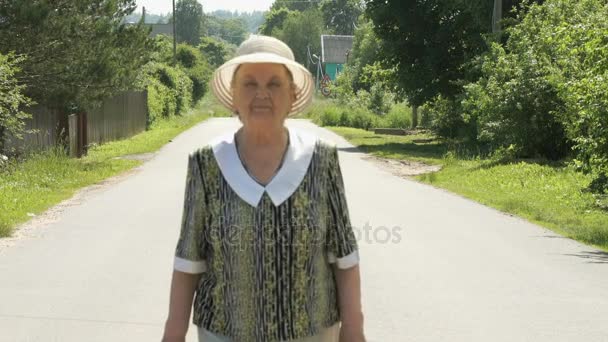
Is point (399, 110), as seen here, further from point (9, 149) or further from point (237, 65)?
point (237, 65)

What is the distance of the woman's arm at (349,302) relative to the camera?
3.16m

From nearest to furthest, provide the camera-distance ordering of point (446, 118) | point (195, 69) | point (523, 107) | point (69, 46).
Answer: point (69, 46)
point (523, 107)
point (446, 118)
point (195, 69)

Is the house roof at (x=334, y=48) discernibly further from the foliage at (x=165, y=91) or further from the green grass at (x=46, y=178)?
the green grass at (x=46, y=178)

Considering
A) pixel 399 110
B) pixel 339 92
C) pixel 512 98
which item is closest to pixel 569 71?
pixel 512 98

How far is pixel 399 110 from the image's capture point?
54.8 meters

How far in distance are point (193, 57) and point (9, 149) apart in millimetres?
58729

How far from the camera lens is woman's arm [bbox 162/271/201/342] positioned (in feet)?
10.4

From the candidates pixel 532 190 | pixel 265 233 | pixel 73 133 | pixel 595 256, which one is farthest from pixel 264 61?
pixel 73 133

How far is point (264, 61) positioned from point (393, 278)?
6.80m

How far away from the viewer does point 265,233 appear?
3.00 m

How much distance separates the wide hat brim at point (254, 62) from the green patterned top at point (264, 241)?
25cm

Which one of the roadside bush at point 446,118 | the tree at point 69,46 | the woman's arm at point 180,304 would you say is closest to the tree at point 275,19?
the roadside bush at point 446,118

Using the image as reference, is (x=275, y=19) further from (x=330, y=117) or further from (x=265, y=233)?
(x=265, y=233)

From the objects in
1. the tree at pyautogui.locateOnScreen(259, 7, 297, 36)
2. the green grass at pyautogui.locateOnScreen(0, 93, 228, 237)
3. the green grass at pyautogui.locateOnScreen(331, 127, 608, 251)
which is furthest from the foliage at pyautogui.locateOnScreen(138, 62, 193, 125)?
the tree at pyautogui.locateOnScreen(259, 7, 297, 36)
